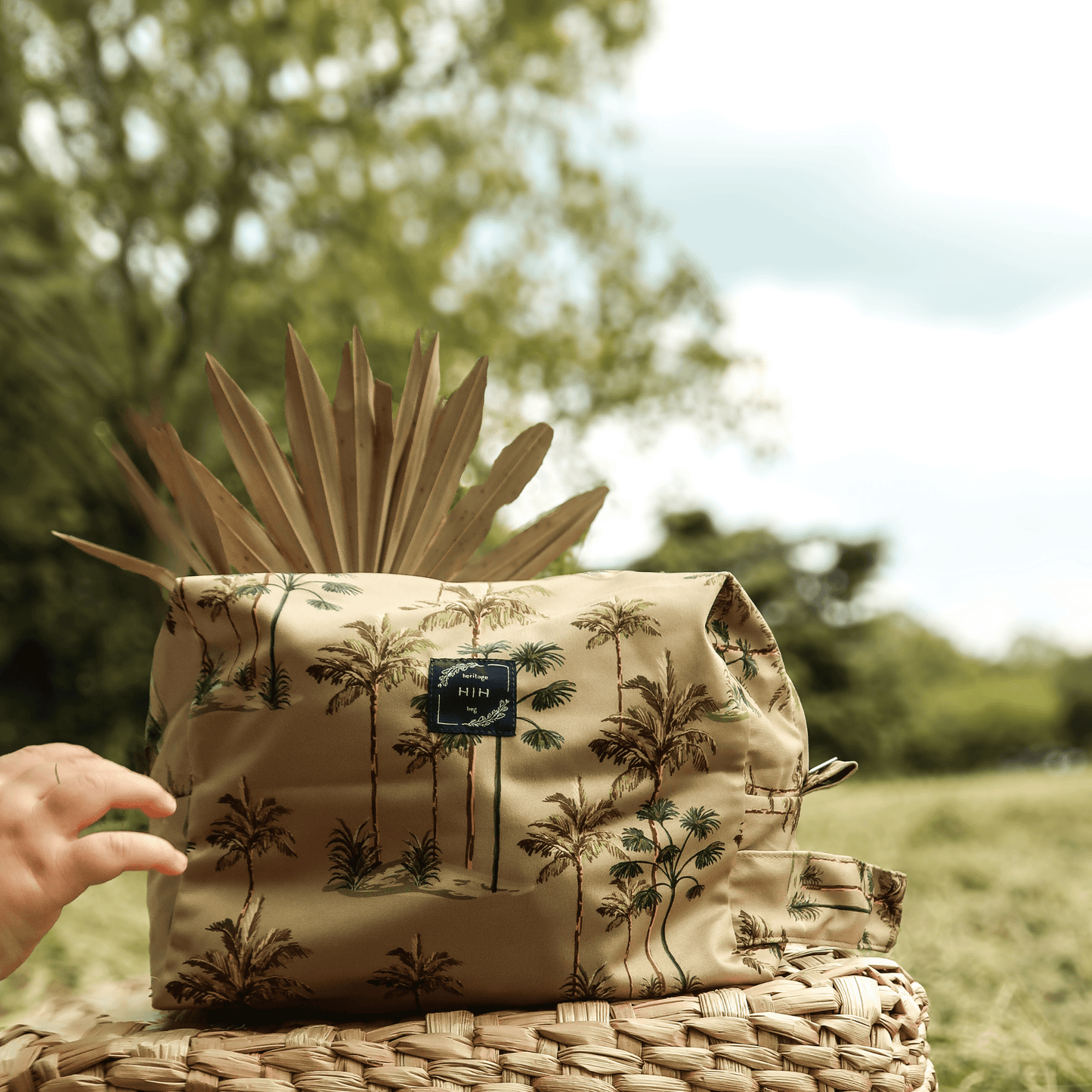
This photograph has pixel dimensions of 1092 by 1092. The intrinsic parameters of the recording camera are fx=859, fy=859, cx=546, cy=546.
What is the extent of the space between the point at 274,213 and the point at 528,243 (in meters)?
1.17

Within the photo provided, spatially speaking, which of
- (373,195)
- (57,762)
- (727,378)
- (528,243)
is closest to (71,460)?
(373,195)

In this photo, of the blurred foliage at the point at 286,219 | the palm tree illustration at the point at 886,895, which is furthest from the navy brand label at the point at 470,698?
the blurred foliage at the point at 286,219

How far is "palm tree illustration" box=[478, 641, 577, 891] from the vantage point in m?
0.41

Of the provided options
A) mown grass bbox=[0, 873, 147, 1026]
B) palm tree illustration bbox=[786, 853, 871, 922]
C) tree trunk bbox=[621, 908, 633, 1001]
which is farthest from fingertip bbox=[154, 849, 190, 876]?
mown grass bbox=[0, 873, 147, 1026]

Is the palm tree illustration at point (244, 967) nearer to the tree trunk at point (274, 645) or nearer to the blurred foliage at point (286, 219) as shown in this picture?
the tree trunk at point (274, 645)

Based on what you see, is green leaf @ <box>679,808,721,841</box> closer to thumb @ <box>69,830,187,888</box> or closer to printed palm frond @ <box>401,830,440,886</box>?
printed palm frond @ <box>401,830,440,886</box>

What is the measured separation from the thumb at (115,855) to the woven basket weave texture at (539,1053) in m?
0.09

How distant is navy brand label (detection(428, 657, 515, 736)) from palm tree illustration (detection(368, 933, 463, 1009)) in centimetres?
10

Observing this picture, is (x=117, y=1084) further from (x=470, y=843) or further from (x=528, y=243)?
(x=528, y=243)

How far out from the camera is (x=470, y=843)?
1.31 ft

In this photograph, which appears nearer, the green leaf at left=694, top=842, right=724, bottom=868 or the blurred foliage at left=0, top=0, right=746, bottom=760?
the green leaf at left=694, top=842, right=724, bottom=868

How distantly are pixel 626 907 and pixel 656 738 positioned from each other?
8 centimetres

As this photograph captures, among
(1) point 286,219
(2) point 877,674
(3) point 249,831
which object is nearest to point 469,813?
A: (3) point 249,831

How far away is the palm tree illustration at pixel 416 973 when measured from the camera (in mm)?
399
